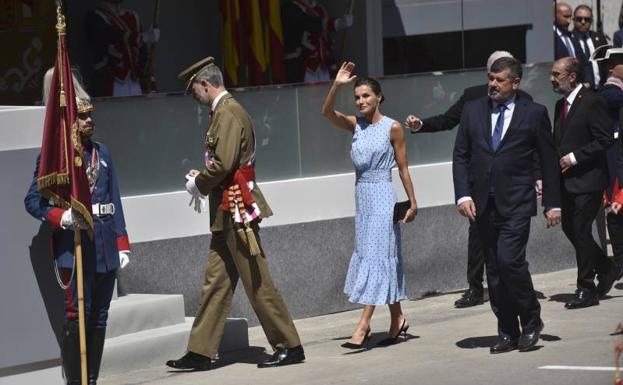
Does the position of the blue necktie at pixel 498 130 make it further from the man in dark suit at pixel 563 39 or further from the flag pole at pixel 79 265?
the man in dark suit at pixel 563 39

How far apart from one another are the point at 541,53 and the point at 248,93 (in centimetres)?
532

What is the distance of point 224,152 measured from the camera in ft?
34.1

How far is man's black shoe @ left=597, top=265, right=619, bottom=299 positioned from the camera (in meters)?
12.8

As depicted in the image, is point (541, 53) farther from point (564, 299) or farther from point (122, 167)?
point (122, 167)

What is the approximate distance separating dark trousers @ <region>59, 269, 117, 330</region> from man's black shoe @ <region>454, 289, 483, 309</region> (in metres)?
4.04

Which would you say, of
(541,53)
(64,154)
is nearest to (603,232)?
(541,53)

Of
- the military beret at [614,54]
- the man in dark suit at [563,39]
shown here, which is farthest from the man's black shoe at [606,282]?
the man in dark suit at [563,39]

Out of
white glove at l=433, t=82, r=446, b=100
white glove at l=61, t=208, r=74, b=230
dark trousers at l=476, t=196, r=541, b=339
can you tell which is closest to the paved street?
dark trousers at l=476, t=196, r=541, b=339

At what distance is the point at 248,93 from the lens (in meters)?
12.7

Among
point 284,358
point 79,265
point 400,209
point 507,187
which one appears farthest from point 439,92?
point 79,265

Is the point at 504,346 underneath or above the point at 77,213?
underneath

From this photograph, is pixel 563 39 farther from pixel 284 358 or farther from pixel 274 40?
pixel 284 358

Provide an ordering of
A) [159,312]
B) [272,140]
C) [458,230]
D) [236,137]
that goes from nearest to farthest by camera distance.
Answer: [236,137] < [159,312] < [272,140] < [458,230]

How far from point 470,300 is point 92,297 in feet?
13.9
